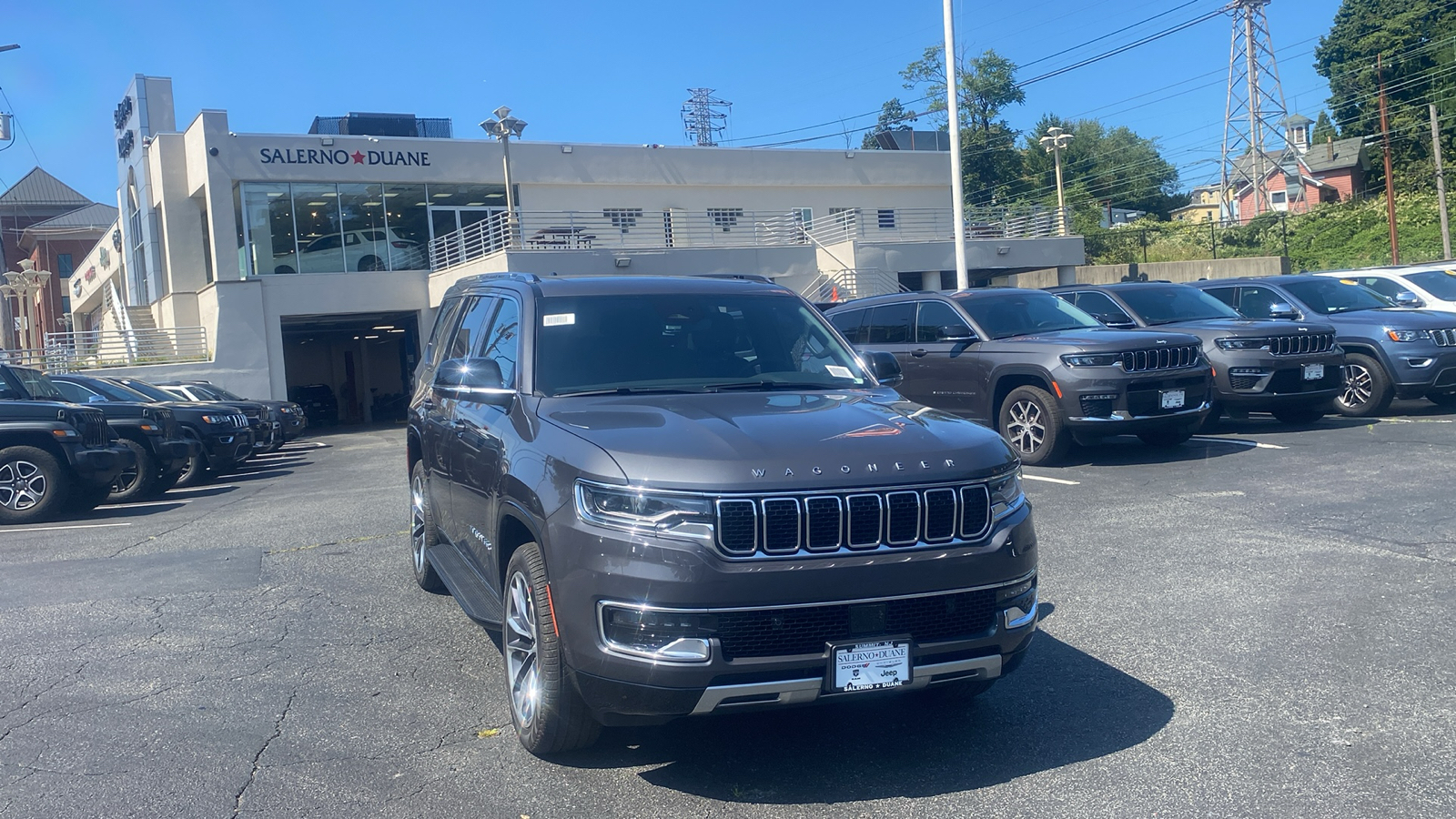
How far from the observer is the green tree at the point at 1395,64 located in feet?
159

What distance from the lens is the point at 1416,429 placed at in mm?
12117

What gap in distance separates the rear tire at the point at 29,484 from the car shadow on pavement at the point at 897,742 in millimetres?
9644

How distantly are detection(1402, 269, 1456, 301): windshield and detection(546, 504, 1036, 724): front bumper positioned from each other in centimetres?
1455

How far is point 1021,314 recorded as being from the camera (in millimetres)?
12172

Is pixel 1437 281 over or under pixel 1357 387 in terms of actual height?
over

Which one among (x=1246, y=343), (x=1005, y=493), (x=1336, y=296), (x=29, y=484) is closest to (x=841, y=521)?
(x=1005, y=493)

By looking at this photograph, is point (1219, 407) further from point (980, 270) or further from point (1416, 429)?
point (980, 270)

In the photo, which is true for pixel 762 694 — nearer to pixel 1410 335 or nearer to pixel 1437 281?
pixel 1410 335

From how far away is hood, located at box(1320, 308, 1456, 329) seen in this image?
13094mm

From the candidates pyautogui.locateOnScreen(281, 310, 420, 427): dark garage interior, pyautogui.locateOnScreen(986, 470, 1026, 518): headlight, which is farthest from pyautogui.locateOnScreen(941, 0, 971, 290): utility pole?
pyautogui.locateOnScreen(281, 310, 420, 427): dark garage interior

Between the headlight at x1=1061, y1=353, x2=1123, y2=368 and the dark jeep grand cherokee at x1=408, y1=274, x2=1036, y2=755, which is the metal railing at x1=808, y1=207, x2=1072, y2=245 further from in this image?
the dark jeep grand cherokee at x1=408, y1=274, x2=1036, y2=755

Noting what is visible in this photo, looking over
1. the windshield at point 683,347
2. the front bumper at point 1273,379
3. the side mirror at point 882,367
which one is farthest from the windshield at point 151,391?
the front bumper at point 1273,379

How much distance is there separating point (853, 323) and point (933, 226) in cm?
2899

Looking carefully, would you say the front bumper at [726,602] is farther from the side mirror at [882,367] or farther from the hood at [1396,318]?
the hood at [1396,318]
